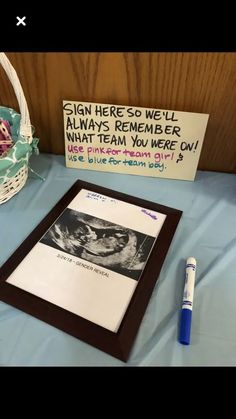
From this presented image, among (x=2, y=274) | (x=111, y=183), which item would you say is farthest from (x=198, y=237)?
(x=2, y=274)

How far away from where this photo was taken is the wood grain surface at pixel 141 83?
1.77 feet

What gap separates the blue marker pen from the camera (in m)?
0.42

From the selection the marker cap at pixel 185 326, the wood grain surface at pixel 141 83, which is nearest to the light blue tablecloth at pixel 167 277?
the marker cap at pixel 185 326

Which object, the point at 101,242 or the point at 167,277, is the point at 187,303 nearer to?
the point at 167,277

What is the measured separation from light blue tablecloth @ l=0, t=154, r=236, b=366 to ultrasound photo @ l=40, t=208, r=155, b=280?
42 mm

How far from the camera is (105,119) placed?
2.01ft

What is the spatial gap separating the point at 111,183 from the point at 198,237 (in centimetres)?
22

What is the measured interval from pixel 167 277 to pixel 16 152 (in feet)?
1.07

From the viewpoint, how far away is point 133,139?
62cm
